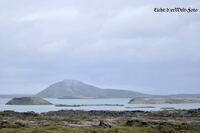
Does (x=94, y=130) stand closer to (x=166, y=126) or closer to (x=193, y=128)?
(x=166, y=126)

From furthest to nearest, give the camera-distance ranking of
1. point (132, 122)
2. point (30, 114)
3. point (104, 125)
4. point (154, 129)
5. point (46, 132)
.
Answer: point (30, 114) < point (132, 122) < point (104, 125) < point (154, 129) < point (46, 132)

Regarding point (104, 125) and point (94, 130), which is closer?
point (94, 130)

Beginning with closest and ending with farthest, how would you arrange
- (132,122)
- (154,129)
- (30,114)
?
1. (154,129)
2. (132,122)
3. (30,114)

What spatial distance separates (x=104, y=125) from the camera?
7188cm

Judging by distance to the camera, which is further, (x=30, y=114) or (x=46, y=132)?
(x=30, y=114)

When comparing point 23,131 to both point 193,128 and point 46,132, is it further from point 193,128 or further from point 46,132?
point 193,128

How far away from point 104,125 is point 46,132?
42.7 ft

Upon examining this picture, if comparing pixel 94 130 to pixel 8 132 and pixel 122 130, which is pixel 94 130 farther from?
pixel 8 132

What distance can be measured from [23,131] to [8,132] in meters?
2.29

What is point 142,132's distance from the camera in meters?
64.4

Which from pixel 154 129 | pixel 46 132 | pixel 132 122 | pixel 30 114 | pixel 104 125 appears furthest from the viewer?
pixel 30 114

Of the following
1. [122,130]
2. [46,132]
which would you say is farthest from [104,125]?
[46,132]

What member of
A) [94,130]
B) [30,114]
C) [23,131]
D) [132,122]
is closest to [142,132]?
[94,130]

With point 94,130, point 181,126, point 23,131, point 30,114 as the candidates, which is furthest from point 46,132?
point 30,114
